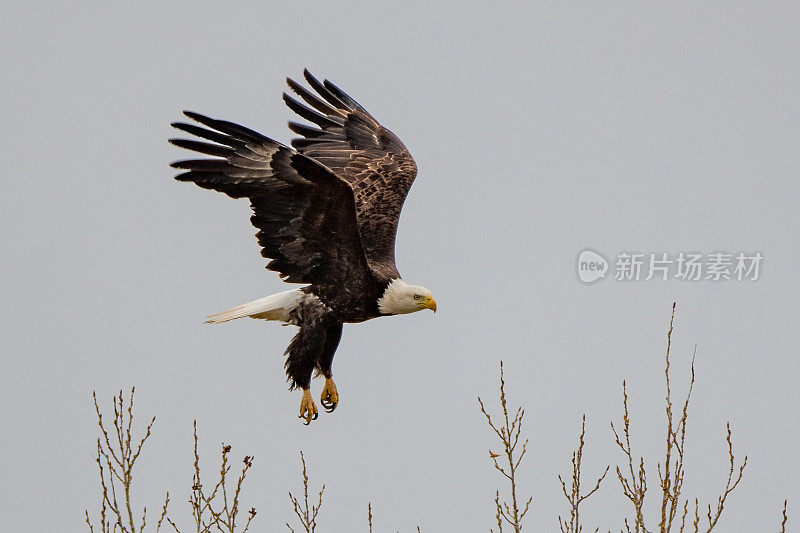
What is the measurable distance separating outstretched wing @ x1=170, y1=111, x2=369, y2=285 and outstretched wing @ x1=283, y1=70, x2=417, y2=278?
2.77 ft

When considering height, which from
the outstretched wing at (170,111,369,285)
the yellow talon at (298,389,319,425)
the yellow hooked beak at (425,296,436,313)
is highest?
the outstretched wing at (170,111,369,285)

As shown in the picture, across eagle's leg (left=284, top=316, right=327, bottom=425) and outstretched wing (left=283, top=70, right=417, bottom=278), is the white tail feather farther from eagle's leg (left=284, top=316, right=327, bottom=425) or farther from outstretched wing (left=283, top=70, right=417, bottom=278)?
outstretched wing (left=283, top=70, right=417, bottom=278)

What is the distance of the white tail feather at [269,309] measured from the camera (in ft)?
28.2

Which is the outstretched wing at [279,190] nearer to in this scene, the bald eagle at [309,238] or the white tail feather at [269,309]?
the bald eagle at [309,238]

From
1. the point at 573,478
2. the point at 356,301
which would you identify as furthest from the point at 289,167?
the point at 573,478

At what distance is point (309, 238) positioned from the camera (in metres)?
8.02

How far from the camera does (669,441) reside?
4.68 meters

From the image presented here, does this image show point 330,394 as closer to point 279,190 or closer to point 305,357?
point 305,357

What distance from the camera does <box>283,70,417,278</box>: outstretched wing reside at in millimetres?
9203

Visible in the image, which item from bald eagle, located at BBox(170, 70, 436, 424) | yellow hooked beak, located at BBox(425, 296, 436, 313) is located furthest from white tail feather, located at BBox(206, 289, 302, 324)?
yellow hooked beak, located at BBox(425, 296, 436, 313)

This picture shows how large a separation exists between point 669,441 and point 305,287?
437cm

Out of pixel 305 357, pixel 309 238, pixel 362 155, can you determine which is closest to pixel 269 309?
pixel 305 357

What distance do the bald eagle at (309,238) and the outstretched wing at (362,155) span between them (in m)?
0.02

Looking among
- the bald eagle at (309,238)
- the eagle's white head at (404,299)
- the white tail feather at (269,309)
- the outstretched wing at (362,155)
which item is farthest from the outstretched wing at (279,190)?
the outstretched wing at (362,155)
